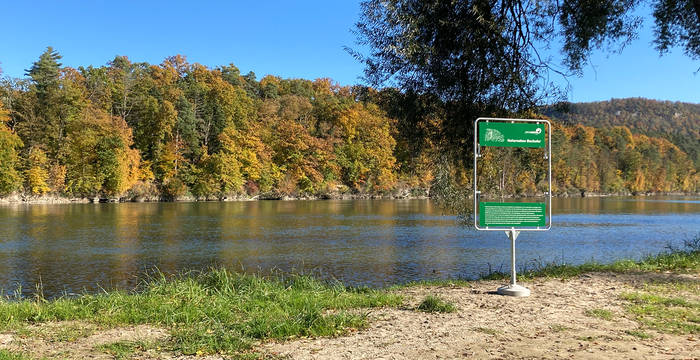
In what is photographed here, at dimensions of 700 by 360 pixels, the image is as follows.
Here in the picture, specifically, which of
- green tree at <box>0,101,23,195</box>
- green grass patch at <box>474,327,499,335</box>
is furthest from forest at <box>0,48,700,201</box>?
green grass patch at <box>474,327,499,335</box>

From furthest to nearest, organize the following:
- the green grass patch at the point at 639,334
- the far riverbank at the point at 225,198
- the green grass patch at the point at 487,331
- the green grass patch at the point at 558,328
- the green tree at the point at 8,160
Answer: the far riverbank at the point at 225,198
the green tree at the point at 8,160
the green grass patch at the point at 558,328
the green grass patch at the point at 487,331
the green grass patch at the point at 639,334

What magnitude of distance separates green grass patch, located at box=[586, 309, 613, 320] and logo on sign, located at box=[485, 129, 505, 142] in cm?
268

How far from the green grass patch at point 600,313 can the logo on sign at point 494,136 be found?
2678 millimetres

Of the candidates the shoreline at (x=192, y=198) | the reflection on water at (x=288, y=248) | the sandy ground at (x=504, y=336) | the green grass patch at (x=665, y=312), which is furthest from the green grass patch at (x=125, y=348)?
the shoreline at (x=192, y=198)

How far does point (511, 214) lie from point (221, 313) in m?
4.43

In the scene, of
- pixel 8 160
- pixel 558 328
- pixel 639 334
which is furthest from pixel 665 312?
pixel 8 160

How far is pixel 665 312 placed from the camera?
21.1 feet

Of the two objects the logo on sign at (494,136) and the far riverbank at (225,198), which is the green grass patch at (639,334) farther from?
the far riverbank at (225,198)

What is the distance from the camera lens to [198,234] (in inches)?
1057

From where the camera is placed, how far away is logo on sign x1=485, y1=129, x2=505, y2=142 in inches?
302

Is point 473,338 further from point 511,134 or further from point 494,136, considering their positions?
point 511,134

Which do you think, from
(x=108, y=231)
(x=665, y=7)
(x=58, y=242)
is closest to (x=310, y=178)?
(x=108, y=231)

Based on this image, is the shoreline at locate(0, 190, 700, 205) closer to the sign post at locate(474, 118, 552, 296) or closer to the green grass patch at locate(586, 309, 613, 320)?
the sign post at locate(474, 118, 552, 296)

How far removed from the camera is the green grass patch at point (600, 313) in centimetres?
630
